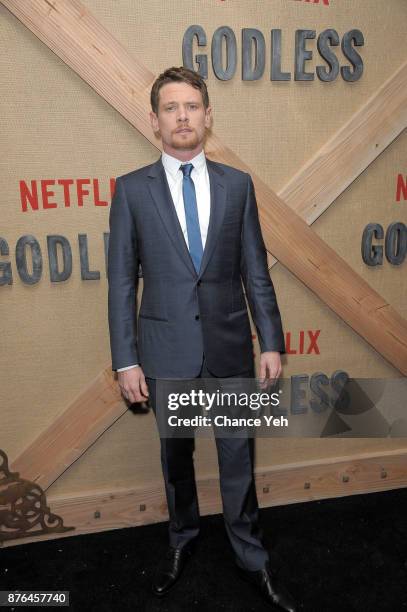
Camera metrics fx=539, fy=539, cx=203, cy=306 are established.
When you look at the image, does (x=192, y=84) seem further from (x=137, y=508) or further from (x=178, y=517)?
(x=137, y=508)

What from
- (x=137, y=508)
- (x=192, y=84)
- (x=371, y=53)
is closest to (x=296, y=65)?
(x=371, y=53)

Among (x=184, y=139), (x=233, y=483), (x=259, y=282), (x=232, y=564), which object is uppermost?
(x=184, y=139)

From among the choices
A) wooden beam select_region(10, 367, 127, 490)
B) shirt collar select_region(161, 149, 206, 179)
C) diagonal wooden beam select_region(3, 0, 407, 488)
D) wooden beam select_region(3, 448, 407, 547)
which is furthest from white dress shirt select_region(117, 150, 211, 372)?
wooden beam select_region(3, 448, 407, 547)

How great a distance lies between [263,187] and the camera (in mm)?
2520

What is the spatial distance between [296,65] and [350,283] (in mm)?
1062

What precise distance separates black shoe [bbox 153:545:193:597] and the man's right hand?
32.8 inches

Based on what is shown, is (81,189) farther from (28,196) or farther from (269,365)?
(269,365)

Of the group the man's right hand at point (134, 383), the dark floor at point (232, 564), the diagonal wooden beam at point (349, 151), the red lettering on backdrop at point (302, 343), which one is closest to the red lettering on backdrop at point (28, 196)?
the man's right hand at point (134, 383)

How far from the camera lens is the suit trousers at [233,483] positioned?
2.23 m

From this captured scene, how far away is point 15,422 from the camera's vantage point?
263 cm

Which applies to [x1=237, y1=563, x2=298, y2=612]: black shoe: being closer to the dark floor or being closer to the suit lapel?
the dark floor

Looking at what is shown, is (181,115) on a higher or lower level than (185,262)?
higher

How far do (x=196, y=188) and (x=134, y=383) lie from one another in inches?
31.1

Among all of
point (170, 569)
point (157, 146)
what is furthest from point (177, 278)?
point (170, 569)
